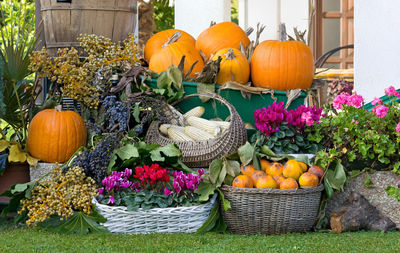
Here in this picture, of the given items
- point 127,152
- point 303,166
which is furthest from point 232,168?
point 127,152

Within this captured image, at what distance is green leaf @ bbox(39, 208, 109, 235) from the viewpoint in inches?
139

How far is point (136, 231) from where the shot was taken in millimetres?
3521

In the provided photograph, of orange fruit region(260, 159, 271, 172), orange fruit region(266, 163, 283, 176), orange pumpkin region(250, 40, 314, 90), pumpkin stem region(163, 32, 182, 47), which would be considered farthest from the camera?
pumpkin stem region(163, 32, 182, 47)

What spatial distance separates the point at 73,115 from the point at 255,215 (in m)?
1.58

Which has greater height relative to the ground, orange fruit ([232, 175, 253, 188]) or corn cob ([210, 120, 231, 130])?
corn cob ([210, 120, 231, 130])

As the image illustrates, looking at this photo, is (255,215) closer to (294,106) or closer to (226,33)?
(294,106)

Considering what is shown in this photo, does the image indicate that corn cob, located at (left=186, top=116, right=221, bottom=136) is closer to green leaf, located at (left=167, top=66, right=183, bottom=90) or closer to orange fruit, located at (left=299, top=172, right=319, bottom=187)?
green leaf, located at (left=167, top=66, right=183, bottom=90)

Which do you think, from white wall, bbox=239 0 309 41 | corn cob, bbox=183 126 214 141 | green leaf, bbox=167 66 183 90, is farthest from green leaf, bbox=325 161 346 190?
white wall, bbox=239 0 309 41

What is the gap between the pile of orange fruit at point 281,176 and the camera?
139 inches

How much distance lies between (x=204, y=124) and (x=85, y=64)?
1040 mm

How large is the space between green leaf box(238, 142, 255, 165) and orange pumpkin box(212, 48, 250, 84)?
91 cm

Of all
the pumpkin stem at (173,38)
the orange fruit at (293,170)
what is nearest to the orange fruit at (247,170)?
the orange fruit at (293,170)

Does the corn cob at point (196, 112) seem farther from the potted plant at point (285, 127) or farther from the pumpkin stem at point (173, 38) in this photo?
the pumpkin stem at point (173, 38)

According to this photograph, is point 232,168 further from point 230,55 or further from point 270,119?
point 230,55
